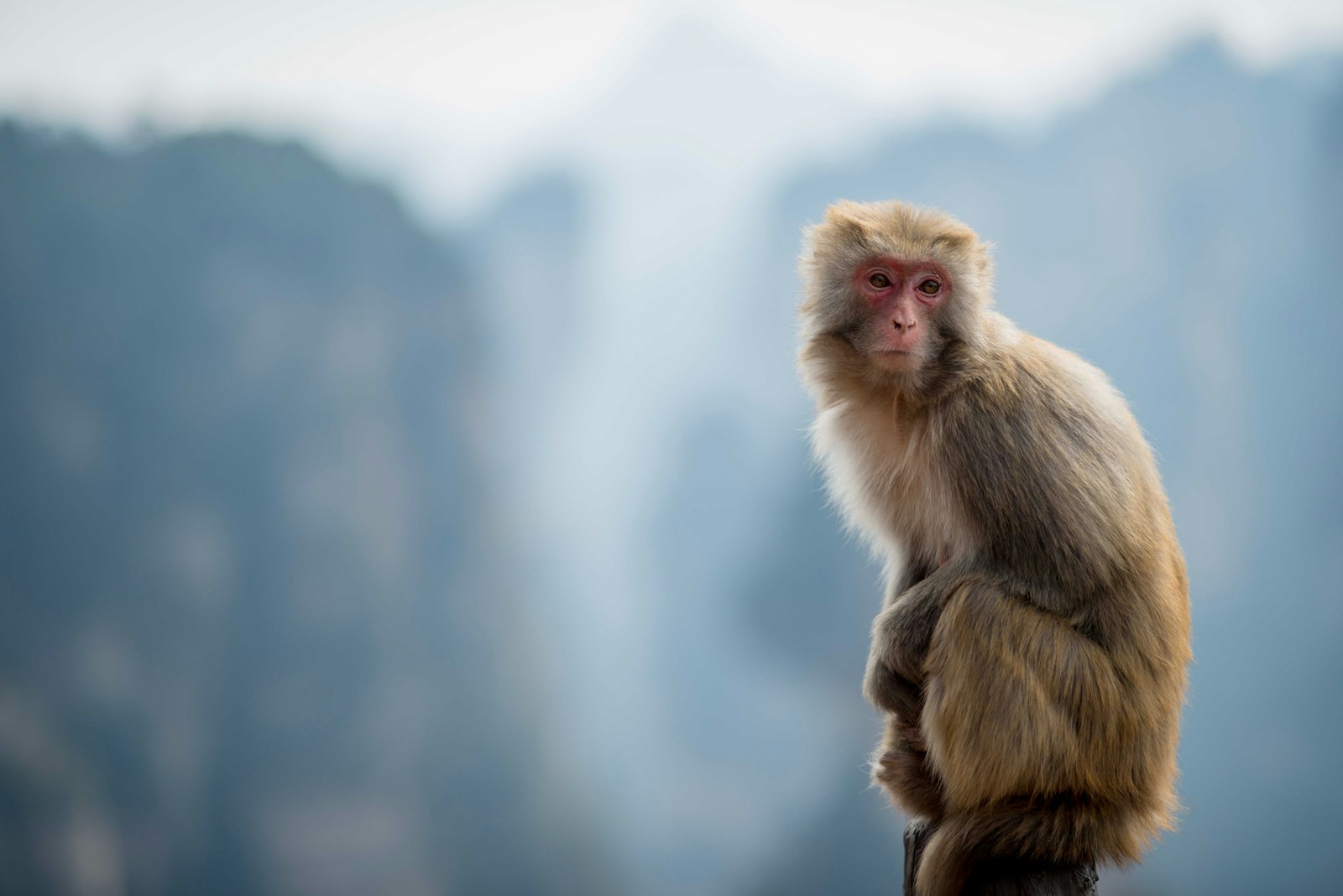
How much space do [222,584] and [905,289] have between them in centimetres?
528

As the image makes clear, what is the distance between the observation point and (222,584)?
6113 millimetres

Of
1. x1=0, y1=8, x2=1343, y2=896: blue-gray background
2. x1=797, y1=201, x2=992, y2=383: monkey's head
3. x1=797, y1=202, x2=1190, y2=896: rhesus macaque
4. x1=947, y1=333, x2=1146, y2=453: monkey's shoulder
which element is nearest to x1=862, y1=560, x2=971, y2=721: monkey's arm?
x1=797, y1=202, x2=1190, y2=896: rhesus macaque

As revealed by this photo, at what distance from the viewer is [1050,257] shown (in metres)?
6.32

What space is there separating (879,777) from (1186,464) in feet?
15.7

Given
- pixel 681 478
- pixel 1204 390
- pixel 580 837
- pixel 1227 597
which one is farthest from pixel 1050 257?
pixel 580 837

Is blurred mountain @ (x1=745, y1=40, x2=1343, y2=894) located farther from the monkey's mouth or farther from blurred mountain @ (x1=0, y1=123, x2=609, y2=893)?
the monkey's mouth

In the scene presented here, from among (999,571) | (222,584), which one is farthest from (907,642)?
(222,584)

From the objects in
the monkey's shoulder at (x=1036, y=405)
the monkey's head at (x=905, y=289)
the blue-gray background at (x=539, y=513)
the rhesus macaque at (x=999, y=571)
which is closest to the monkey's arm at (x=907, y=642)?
the rhesus macaque at (x=999, y=571)

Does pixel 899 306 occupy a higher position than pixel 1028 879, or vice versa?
pixel 899 306

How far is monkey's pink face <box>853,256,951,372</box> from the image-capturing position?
193 cm

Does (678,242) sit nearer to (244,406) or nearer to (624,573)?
(624,573)

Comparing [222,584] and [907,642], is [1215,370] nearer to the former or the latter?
[907,642]

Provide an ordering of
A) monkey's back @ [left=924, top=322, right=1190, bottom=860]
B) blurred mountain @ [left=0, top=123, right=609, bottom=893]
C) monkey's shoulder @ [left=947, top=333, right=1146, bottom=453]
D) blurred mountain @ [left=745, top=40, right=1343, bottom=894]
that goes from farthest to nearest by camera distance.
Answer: blurred mountain @ [left=0, top=123, right=609, bottom=893] → blurred mountain @ [left=745, top=40, right=1343, bottom=894] → monkey's shoulder @ [left=947, top=333, right=1146, bottom=453] → monkey's back @ [left=924, top=322, right=1190, bottom=860]

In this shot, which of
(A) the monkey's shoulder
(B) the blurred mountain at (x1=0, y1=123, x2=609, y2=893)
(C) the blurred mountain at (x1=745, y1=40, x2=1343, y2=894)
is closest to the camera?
(A) the monkey's shoulder
